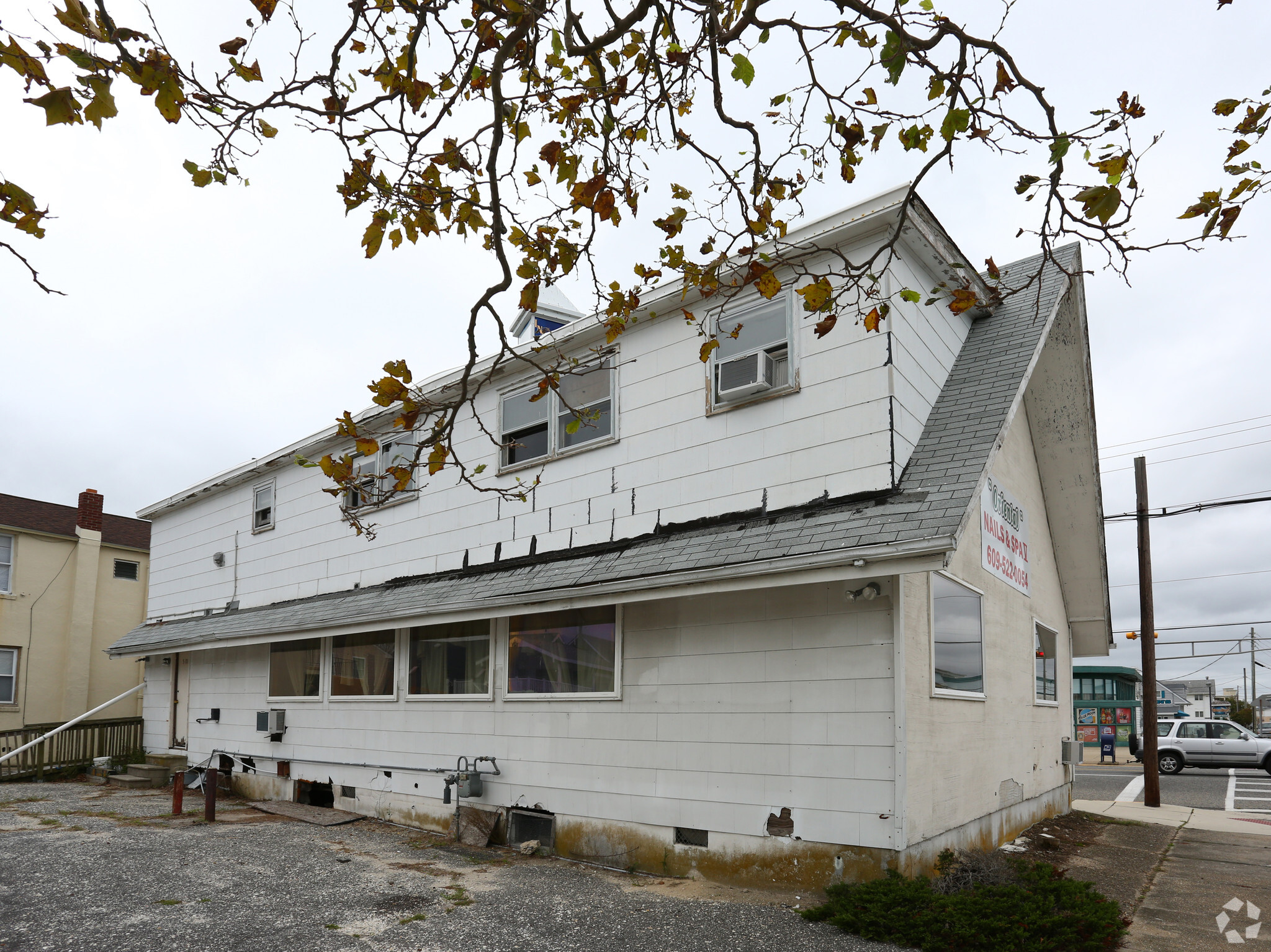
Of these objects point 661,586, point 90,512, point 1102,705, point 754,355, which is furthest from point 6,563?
point 1102,705

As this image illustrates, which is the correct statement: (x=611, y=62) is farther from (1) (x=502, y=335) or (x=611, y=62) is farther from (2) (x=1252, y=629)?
(2) (x=1252, y=629)

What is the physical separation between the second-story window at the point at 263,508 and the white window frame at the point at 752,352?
10.3 m

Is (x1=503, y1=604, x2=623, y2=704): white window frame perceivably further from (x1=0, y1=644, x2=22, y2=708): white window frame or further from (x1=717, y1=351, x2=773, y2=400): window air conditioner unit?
(x1=0, y1=644, x2=22, y2=708): white window frame

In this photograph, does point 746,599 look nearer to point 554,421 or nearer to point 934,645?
point 934,645

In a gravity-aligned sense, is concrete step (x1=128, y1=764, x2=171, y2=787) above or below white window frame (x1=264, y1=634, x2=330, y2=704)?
below

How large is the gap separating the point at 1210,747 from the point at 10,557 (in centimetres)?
3251

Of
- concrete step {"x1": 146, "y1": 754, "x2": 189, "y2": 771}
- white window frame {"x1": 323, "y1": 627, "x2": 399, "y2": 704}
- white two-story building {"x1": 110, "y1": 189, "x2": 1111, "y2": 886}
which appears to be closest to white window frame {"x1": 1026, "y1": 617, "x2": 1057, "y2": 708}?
white two-story building {"x1": 110, "y1": 189, "x2": 1111, "y2": 886}

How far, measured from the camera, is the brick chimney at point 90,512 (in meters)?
24.1

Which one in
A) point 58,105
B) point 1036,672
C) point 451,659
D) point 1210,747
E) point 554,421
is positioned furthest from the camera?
point 1210,747

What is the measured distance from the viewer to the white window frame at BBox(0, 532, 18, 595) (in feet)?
73.1

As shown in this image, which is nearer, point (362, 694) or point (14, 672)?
point (362, 694)

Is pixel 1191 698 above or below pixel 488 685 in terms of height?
below

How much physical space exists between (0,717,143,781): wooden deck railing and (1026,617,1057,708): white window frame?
1801cm

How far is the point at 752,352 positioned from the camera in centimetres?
934
